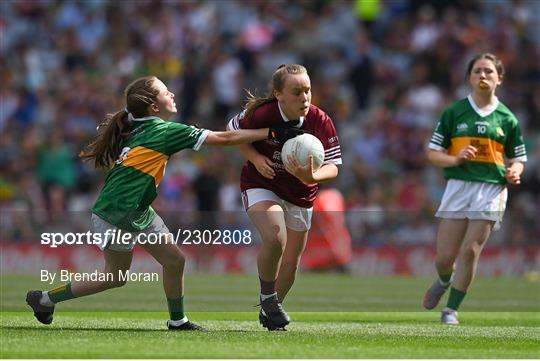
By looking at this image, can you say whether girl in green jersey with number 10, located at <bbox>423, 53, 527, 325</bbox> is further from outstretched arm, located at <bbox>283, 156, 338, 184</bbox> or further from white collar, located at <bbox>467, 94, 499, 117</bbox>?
outstretched arm, located at <bbox>283, 156, 338, 184</bbox>

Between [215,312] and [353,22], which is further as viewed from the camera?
[353,22]

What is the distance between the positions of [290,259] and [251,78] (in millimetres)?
14102

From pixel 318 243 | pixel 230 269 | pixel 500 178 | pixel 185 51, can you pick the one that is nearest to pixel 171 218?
pixel 230 269

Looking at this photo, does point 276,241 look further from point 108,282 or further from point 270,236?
point 108,282

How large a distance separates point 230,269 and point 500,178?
28.1 feet

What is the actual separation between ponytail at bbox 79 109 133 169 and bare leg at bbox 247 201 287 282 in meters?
1.19

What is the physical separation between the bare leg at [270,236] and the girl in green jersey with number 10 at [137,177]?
0.58 meters

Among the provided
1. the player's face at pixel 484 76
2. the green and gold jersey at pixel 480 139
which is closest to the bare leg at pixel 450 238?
the green and gold jersey at pixel 480 139

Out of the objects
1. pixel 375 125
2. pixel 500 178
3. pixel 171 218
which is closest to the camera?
pixel 500 178

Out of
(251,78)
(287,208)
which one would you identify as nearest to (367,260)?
(251,78)

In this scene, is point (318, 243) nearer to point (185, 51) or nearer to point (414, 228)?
point (414, 228)

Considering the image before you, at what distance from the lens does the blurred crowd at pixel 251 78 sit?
22.4 m

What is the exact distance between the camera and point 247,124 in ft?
32.5

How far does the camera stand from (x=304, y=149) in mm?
9484
